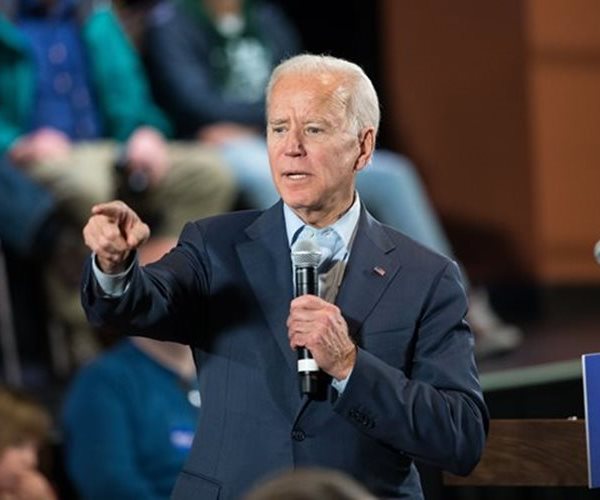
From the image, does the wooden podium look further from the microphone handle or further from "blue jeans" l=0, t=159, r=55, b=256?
"blue jeans" l=0, t=159, r=55, b=256

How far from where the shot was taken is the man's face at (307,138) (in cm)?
230

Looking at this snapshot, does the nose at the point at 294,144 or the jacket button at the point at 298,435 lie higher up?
the nose at the point at 294,144

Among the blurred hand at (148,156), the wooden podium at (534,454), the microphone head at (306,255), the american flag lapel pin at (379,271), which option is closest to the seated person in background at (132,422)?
the blurred hand at (148,156)

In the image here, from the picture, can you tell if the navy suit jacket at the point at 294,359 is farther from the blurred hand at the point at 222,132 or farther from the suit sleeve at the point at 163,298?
the blurred hand at the point at 222,132

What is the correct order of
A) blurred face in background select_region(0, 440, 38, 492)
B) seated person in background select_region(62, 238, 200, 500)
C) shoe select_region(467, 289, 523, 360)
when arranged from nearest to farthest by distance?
blurred face in background select_region(0, 440, 38, 492)
seated person in background select_region(62, 238, 200, 500)
shoe select_region(467, 289, 523, 360)

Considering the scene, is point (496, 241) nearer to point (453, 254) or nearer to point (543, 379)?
point (453, 254)

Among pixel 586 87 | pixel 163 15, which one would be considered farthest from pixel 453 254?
pixel 163 15

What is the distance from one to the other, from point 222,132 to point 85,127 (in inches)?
19.2

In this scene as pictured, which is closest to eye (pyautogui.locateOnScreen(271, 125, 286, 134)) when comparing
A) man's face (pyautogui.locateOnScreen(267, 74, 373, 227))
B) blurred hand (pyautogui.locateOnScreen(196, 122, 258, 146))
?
man's face (pyautogui.locateOnScreen(267, 74, 373, 227))

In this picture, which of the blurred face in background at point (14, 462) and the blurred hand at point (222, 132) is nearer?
the blurred face in background at point (14, 462)

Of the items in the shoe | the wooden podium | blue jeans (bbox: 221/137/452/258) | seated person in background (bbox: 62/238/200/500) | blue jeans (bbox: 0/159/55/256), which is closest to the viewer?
the wooden podium

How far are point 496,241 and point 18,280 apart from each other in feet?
7.20

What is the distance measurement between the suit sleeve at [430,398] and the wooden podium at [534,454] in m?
0.36

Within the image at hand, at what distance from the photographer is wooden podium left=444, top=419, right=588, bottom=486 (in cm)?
265
